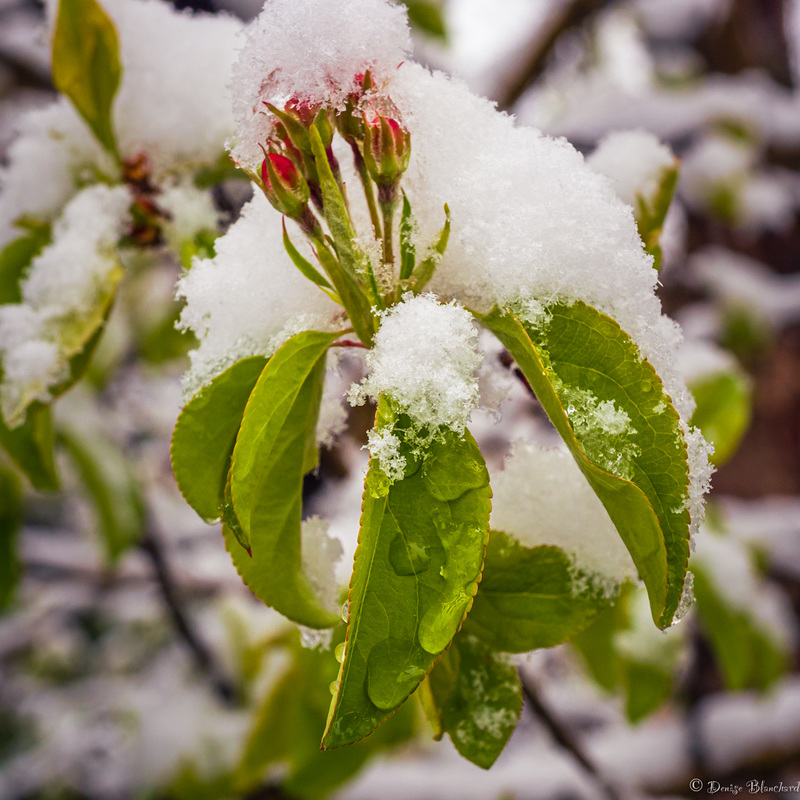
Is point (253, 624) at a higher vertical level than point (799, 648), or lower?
higher

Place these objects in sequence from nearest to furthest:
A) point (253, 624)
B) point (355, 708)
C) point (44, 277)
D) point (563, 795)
Result: point (355, 708) < point (44, 277) < point (563, 795) < point (253, 624)

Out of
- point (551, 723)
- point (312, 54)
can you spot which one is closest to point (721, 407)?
point (551, 723)

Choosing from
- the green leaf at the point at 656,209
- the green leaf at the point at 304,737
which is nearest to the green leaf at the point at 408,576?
the green leaf at the point at 656,209

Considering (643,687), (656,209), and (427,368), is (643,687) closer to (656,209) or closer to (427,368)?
(656,209)

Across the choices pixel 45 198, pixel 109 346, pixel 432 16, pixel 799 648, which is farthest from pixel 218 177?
pixel 799 648

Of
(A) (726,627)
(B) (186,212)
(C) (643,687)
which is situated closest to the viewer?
(B) (186,212)

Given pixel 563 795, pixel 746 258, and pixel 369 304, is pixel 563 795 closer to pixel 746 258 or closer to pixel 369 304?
pixel 369 304

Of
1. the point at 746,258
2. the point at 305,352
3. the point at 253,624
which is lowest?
A: the point at 253,624
